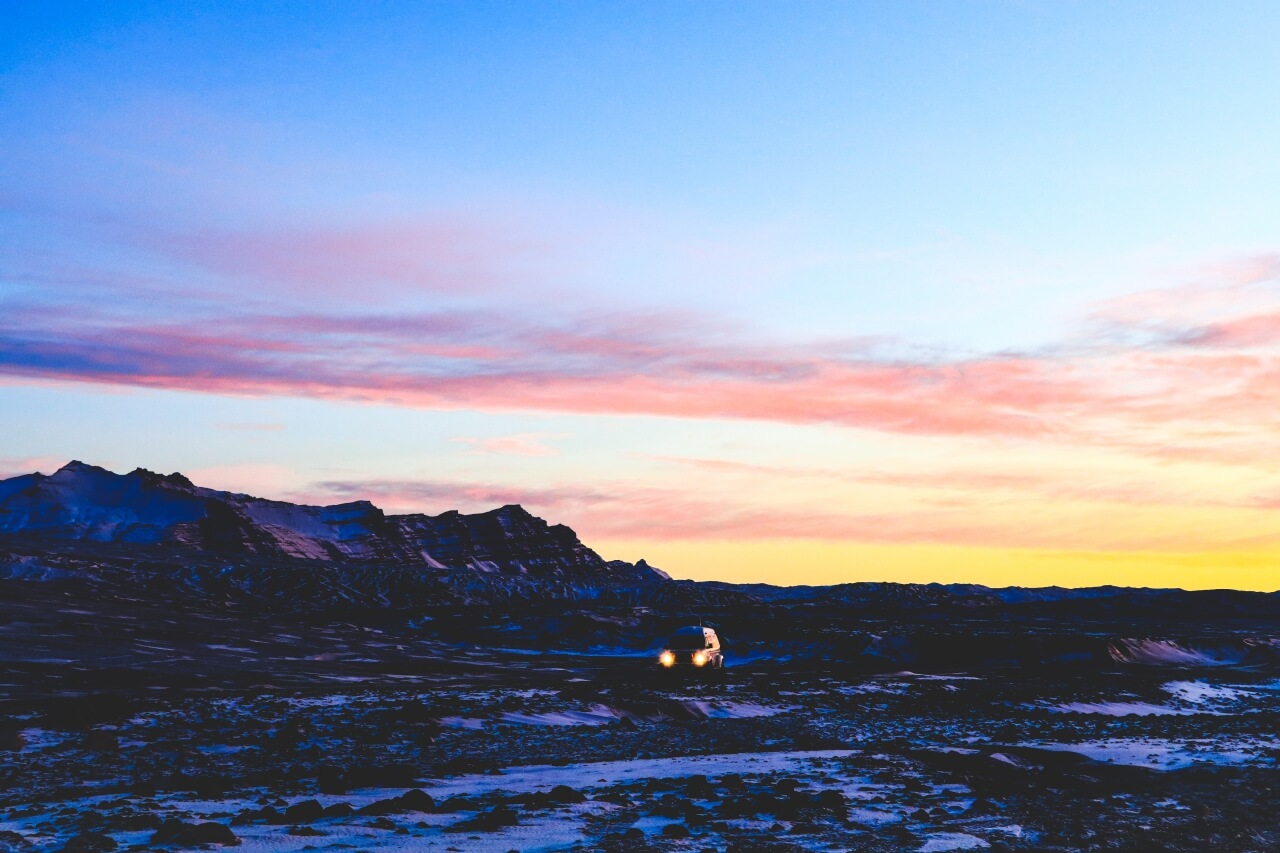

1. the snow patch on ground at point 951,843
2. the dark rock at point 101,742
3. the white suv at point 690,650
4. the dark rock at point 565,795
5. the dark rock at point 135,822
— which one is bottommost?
the dark rock at point 101,742

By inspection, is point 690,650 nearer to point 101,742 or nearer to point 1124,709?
point 1124,709

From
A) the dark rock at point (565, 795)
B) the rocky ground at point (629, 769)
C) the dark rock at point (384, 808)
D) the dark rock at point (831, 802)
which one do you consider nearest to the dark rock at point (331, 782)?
the rocky ground at point (629, 769)

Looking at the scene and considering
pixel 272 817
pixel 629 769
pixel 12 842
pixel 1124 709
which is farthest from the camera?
pixel 1124 709

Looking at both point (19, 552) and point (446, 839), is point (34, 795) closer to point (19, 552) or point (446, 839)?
point (446, 839)

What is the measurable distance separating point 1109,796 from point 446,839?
47.1ft

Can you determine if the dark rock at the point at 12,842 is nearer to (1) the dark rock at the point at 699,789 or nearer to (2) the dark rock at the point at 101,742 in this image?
(1) the dark rock at the point at 699,789

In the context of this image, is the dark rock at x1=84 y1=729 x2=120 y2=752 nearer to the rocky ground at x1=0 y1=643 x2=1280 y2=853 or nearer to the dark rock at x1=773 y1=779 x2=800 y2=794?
the rocky ground at x1=0 y1=643 x2=1280 y2=853

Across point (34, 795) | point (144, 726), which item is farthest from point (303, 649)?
point (34, 795)

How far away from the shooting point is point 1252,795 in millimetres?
25328

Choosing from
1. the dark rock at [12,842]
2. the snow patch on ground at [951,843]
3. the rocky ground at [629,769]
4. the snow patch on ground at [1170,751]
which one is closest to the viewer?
the dark rock at [12,842]

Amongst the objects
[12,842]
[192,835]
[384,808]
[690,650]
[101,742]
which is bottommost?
[101,742]

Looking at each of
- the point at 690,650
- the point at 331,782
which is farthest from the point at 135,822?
the point at 690,650

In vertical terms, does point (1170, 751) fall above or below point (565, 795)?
above

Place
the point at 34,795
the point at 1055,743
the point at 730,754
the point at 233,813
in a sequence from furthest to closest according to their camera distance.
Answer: the point at 1055,743 < the point at 730,754 < the point at 34,795 < the point at 233,813
